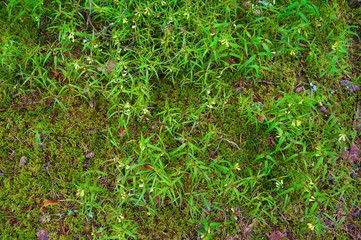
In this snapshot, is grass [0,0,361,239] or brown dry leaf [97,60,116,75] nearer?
grass [0,0,361,239]

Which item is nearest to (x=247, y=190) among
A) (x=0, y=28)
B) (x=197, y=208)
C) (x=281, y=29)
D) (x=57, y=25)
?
(x=197, y=208)

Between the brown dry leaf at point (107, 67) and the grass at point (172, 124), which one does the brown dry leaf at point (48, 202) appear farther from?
the brown dry leaf at point (107, 67)

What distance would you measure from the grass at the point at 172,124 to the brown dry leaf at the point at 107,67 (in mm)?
32

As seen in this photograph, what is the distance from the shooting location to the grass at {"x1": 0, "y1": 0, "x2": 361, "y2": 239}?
8.30ft

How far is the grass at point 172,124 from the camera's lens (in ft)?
8.30

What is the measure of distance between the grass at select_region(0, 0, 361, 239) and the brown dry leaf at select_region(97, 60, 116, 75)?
32mm

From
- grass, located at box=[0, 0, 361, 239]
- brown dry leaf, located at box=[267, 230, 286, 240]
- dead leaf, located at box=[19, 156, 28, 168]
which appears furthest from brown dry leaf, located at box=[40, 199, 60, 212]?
brown dry leaf, located at box=[267, 230, 286, 240]

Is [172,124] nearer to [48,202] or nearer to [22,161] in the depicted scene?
[48,202]

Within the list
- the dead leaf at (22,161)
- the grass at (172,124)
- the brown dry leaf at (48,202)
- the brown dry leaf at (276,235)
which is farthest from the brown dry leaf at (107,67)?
the brown dry leaf at (276,235)

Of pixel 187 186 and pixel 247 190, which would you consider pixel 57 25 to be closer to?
Answer: pixel 187 186

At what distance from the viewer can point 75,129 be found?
2.70m

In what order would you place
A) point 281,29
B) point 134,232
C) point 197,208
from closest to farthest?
1. point 134,232
2. point 197,208
3. point 281,29

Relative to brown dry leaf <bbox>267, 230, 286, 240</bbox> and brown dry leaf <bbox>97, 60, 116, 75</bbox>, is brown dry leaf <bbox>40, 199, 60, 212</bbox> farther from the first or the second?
brown dry leaf <bbox>267, 230, 286, 240</bbox>

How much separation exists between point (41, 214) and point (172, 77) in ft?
7.32
